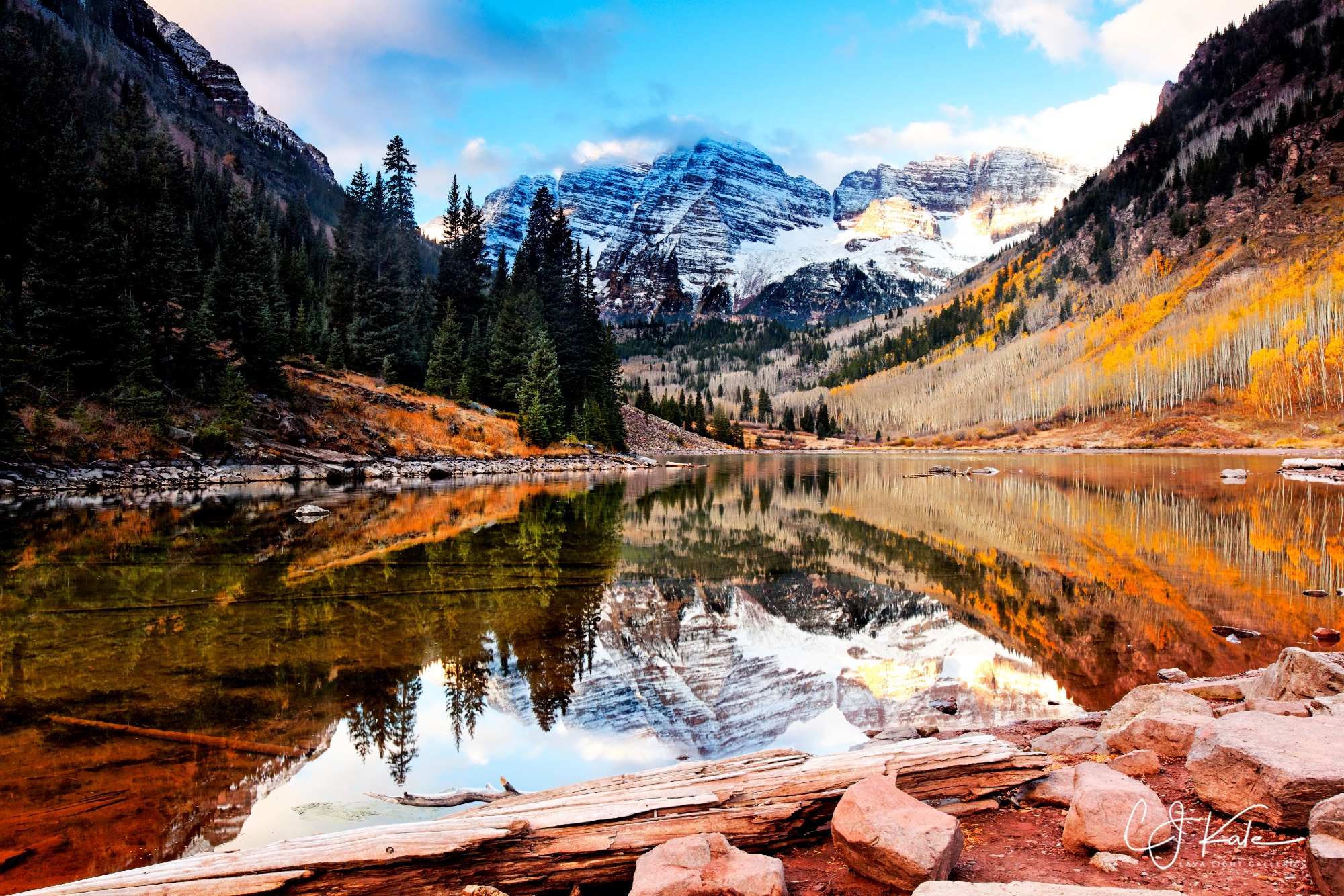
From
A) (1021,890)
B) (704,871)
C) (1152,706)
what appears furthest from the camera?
(1152,706)

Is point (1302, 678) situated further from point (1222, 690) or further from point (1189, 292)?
point (1189, 292)

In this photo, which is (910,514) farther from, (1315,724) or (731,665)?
(1315,724)

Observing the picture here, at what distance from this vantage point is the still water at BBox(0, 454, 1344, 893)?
5.57m

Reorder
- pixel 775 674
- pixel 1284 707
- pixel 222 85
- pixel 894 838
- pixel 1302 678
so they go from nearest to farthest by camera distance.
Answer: pixel 894 838 → pixel 1284 707 → pixel 1302 678 → pixel 775 674 → pixel 222 85

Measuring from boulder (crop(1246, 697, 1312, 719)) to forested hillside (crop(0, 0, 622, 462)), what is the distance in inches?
1449

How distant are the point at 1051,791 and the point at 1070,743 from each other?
2.00m

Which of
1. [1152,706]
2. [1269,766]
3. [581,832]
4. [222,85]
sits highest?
[222,85]

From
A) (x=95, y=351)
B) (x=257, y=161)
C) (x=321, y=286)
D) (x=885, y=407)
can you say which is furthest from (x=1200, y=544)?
(x=257, y=161)

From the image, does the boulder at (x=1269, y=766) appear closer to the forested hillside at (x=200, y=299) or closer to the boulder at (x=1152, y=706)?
the boulder at (x=1152, y=706)

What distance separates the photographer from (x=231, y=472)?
110 feet

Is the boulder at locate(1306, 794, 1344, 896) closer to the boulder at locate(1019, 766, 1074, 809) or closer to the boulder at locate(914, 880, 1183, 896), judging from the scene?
the boulder at locate(914, 880, 1183, 896)

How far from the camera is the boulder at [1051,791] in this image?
14.5 feet

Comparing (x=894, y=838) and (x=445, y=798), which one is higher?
(x=894, y=838)

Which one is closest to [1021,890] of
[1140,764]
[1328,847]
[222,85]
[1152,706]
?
[1328,847]
